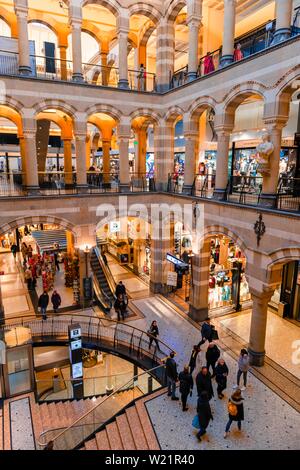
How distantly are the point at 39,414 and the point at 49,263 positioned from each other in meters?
11.3

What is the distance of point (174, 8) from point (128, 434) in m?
17.0

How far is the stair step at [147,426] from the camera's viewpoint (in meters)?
7.89

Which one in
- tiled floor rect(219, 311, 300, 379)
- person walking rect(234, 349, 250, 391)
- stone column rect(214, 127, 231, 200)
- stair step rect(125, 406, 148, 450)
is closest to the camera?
stair step rect(125, 406, 148, 450)

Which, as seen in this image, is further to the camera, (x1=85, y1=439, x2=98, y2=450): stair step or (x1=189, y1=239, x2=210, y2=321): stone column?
(x1=189, y1=239, x2=210, y2=321): stone column

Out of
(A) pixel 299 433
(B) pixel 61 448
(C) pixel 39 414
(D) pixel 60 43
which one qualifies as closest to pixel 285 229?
(A) pixel 299 433

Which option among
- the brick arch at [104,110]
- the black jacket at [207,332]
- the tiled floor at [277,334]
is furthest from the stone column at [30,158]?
the tiled floor at [277,334]

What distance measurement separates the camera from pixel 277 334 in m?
13.4

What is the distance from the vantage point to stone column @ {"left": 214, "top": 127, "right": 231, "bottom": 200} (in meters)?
12.4

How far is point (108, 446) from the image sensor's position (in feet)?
27.3

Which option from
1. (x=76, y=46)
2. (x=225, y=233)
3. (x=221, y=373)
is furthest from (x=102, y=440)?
(x=76, y=46)

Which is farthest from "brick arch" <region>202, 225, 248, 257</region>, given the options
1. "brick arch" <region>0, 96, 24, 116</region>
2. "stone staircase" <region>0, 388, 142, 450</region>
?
"brick arch" <region>0, 96, 24, 116</region>

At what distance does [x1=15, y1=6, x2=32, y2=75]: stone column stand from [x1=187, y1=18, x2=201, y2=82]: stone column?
6.74 m

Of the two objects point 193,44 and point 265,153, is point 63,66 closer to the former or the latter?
point 193,44

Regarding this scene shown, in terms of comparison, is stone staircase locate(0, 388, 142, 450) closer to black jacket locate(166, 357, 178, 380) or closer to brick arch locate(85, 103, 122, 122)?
black jacket locate(166, 357, 178, 380)
